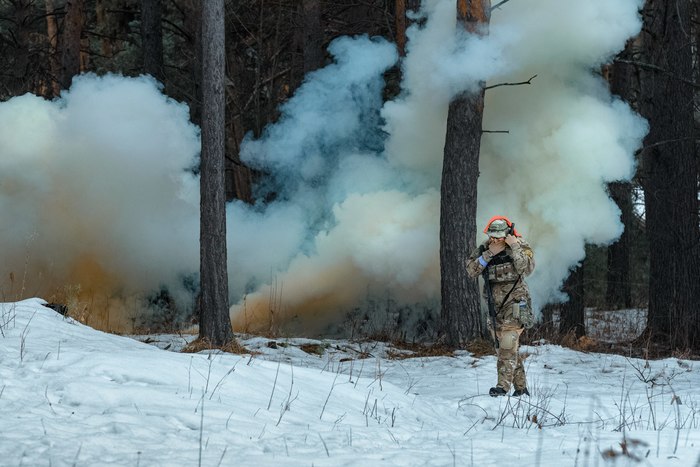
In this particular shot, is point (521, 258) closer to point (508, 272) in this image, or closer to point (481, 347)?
point (508, 272)

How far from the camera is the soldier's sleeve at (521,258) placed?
8.68 metres

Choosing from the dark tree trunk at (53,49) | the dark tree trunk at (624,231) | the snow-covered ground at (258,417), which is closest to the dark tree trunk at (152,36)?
the dark tree trunk at (53,49)

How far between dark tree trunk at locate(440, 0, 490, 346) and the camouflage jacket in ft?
13.5

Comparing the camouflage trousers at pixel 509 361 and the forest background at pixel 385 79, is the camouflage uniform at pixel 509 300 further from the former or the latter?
the forest background at pixel 385 79

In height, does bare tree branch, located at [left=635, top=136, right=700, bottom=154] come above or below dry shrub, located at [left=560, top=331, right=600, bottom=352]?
above

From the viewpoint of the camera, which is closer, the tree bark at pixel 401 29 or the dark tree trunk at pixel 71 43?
the tree bark at pixel 401 29

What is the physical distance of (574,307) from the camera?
16.0 metres

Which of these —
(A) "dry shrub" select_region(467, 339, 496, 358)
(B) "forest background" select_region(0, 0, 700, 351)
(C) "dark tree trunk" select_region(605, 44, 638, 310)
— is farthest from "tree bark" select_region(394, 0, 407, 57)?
(A) "dry shrub" select_region(467, 339, 496, 358)

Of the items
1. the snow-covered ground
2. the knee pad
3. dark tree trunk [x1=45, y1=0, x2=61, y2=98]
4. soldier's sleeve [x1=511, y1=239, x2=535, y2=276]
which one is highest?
dark tree trunk [x1=45, y1=0, x2=61, y2=98]

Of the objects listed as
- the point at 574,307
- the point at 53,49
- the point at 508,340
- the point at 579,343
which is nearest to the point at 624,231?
the point at 574,307

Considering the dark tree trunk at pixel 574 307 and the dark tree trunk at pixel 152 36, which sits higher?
the dark tree trunk at pixel 152 36

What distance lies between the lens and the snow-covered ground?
5121 millimetres

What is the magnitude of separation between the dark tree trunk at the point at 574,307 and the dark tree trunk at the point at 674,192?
1.41 metres

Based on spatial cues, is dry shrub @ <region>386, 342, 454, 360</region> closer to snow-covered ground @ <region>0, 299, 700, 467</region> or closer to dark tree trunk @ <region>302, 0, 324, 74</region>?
snow-covered ground @ <region>0, 299, 700, 467</region>
